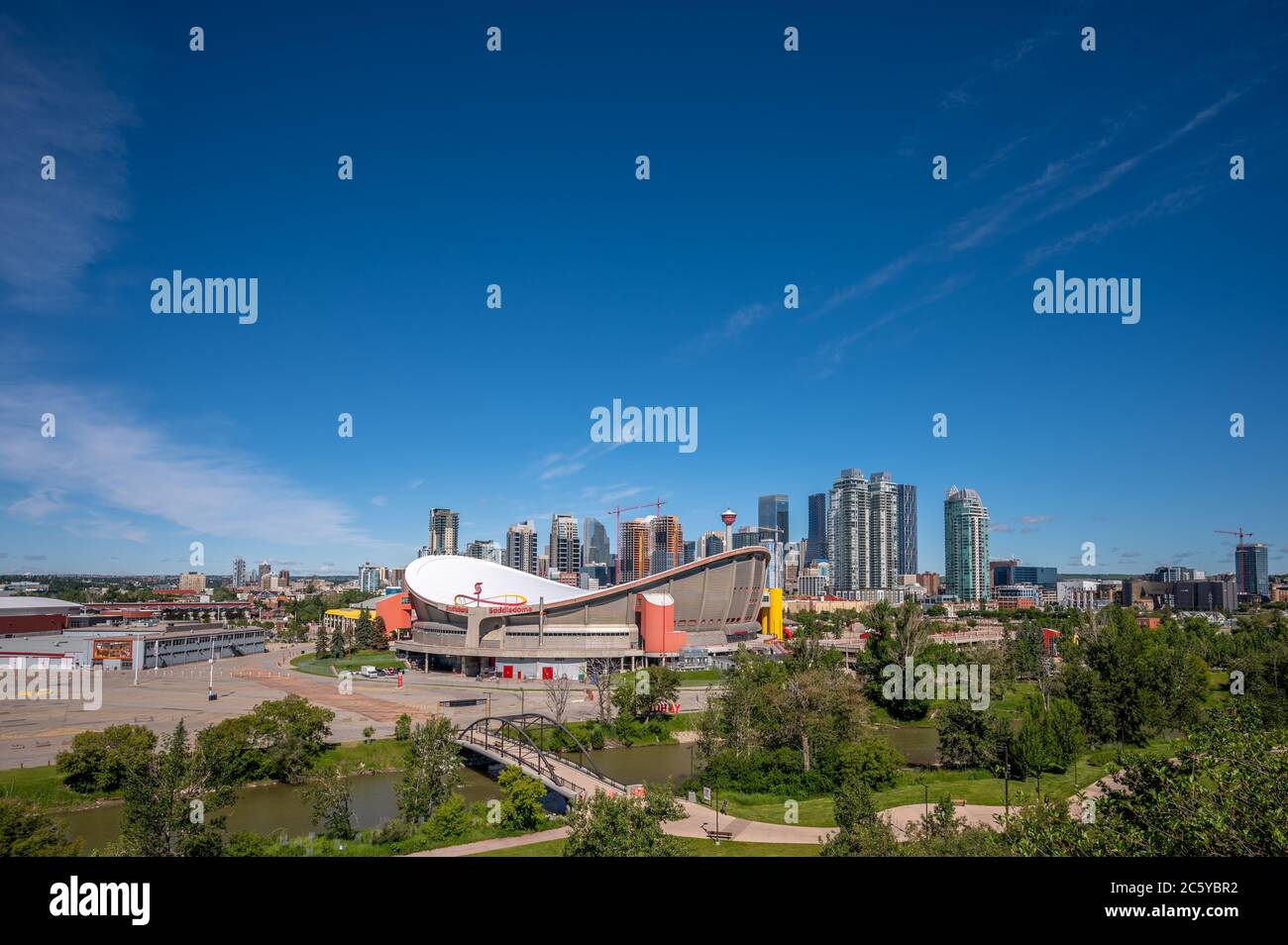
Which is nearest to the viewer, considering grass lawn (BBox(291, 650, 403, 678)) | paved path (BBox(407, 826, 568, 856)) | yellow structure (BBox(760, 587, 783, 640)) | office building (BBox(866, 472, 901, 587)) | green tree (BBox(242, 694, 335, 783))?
paved path (BBox(407, 826, 568, 856))

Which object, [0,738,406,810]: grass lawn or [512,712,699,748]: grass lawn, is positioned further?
[512,712,699,748]: grass lawn

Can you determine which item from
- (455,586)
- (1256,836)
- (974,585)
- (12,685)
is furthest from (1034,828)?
(974,585)

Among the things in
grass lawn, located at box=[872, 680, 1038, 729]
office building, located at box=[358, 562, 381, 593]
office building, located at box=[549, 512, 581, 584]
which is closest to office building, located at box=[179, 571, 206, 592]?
office building, located at box=[358, 562, 381, 593]

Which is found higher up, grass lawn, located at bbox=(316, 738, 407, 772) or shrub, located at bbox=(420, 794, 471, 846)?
shrub, located at bbox=(420, 794, 471, 846)

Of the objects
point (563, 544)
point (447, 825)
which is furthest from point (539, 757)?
point (563, 544)

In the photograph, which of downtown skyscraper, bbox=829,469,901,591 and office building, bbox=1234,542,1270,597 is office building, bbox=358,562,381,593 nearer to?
downtown skyscraper, bbox=829,469,901,591

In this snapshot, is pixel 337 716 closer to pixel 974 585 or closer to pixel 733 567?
pixel 733 567

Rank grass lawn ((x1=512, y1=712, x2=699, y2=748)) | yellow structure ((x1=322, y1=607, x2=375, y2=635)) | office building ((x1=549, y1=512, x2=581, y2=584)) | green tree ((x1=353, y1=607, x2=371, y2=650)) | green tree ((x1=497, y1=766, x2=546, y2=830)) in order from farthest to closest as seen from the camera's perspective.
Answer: office building ((x1=549, y1=512, x2=581, y2=584))
yellow structure ((x1=322, y1=607, x2=375, y2=635))
green tree ((x1=353, y1=607, x2=371, y2=650))
grass lawn ((x1=512, y1=712, x2=699, y2=748))
green tree ((x1=497, y1=766, x2=546, y2=830))
